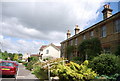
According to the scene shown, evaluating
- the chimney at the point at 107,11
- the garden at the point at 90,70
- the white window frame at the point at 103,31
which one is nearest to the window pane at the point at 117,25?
the white window frame at the point at 103,31

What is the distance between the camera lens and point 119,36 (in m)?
12.7

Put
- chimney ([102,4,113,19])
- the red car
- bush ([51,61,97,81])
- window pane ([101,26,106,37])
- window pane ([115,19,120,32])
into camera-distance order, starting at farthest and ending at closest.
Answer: chimney ([102,4,113,19])
window pane ([101,26,106,37])
window pane ([115,19,120,32])
the red car
bush ([51,61,97,81])

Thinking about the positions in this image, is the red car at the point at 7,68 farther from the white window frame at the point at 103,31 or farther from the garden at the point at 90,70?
the white window frame at the point at 103,31

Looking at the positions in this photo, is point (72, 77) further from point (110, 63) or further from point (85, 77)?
point (110, 63)

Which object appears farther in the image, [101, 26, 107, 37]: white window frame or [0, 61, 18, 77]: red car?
[101, 26, 107, 37]: white window frame

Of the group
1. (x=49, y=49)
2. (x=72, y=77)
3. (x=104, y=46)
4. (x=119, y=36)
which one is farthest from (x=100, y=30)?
(x=49, y=49)

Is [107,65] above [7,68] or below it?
above

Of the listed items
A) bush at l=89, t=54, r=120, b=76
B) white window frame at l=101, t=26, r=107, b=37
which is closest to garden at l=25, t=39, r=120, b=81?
bush at l=89, t=54, r=120, b=76

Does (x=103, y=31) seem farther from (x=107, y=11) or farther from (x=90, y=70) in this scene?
(x=90, y=70)

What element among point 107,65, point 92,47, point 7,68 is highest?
point 92,47

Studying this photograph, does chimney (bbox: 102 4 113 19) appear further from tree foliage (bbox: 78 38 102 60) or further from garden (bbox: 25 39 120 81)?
garden (bbox: 25 39 120 81)

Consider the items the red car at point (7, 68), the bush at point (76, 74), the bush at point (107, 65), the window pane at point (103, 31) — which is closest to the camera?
the bush at point (76, 74)

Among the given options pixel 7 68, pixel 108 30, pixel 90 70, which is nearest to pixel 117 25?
pixel 108 30

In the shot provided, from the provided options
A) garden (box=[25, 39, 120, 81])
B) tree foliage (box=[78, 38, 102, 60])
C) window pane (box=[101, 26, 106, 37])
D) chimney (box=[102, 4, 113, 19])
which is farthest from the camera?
chimney (box=[102, 4, 113, 19])
